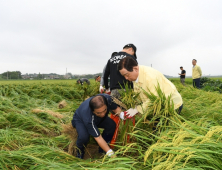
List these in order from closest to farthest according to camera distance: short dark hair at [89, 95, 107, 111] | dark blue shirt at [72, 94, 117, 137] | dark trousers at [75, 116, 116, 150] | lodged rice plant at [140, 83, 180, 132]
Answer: lodged rice plant at [140, 83, 180, 132] → short dark hair at [89, 95, 107, 111] → dark blue shirt at [72, 94, 117, 137] → dark trousers at [75, 116, 116, 150]

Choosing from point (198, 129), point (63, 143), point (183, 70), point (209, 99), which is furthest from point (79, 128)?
point (183, 70)

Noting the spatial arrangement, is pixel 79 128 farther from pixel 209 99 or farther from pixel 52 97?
pixel 52 97

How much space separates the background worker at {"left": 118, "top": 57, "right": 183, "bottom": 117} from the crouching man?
0.34m

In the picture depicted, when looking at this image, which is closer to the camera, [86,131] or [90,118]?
[90,118]

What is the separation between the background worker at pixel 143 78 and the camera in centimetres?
196

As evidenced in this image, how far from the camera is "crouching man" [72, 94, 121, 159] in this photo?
205 cm

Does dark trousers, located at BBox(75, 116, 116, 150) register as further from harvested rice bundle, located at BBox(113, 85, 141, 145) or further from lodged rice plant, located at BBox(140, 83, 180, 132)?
lodged rice plant, located at BBox(140, 83, 180, 132)

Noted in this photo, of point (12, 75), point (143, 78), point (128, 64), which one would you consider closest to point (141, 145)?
point (143, 78)

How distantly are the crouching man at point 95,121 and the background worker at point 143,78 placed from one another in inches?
13.4

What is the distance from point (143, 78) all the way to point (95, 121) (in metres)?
0.88

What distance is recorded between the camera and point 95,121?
2.38 m

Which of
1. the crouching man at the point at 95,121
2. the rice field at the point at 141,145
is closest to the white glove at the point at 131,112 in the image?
the rice field at the point at 141,145

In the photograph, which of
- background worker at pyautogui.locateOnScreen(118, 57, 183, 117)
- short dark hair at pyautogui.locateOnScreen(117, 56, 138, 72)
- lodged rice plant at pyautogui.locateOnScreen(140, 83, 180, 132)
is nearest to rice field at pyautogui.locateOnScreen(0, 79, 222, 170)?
lodged rice plant at pyautogui.locateOnScreen(140, 83, 180, 132)

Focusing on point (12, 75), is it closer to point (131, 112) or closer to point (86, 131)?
point (86, 131)
